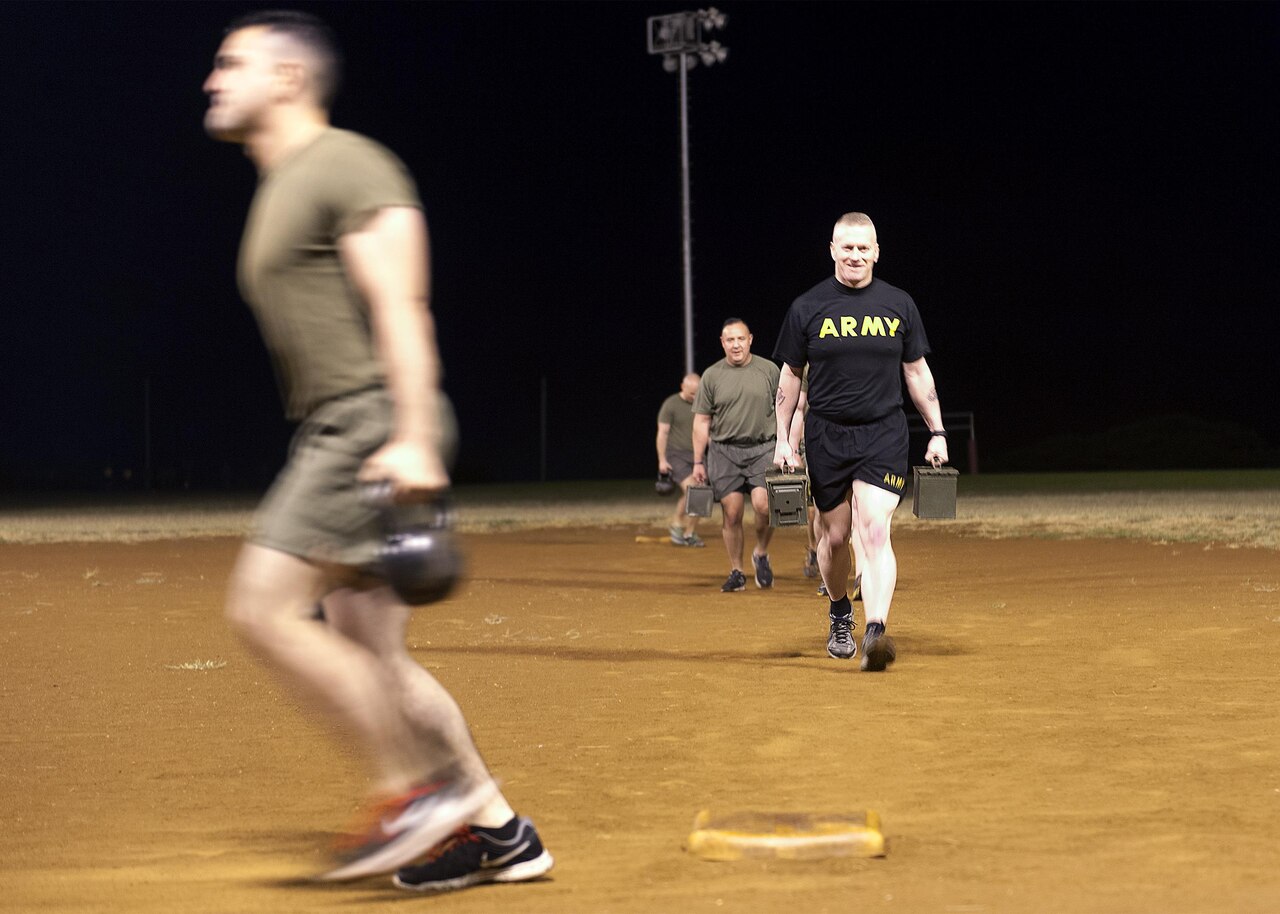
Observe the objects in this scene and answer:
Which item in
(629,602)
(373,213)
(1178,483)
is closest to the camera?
(373,213)

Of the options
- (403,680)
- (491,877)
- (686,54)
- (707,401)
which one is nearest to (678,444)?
(707,401)

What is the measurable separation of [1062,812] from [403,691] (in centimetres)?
224

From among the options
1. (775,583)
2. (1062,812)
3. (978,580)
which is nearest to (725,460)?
(775,583)

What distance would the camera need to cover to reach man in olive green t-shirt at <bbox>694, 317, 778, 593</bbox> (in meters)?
13.1

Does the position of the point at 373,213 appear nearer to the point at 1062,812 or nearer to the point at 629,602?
the point at 1062,812

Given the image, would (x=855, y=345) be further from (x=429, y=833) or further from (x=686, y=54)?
(x=686, y=54)

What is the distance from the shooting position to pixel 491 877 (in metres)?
4.37

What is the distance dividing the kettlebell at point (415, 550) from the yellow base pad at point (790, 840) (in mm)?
1249

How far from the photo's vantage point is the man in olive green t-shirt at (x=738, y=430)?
43.1ft

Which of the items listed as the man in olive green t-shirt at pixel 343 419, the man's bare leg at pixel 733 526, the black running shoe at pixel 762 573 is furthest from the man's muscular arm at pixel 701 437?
the man in olive green t-shirt at pixel 343 419

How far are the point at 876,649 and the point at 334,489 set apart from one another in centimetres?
473

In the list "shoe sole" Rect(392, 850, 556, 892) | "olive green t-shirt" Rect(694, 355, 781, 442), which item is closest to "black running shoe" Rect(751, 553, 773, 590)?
"olive green t-shirt" Rect(694, 355, 781, 442)

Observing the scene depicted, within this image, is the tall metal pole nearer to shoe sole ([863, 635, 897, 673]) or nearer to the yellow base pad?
shoe sole ([863, 635, 897, 673])

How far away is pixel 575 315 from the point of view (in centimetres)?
5562
